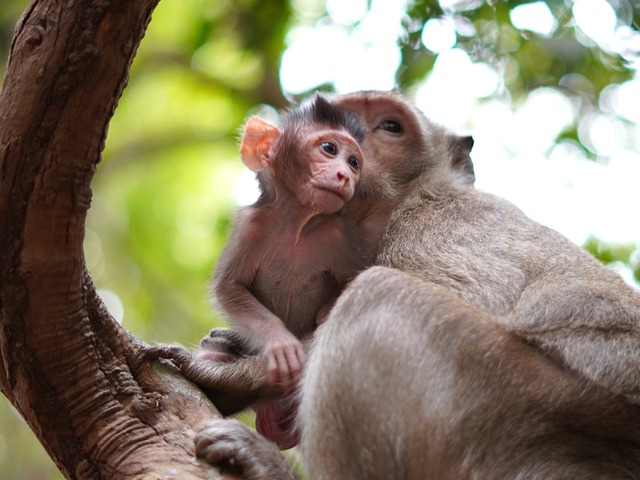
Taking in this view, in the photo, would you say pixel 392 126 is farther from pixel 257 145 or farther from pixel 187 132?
pixel 187 132

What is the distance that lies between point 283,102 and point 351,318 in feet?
21.1

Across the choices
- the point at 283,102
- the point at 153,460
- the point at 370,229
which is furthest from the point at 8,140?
the point at 283,102

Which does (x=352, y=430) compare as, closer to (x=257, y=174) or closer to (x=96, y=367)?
(x=96, y=367)

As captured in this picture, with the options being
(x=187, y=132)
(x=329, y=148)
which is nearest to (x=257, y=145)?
(x=329, y=148)

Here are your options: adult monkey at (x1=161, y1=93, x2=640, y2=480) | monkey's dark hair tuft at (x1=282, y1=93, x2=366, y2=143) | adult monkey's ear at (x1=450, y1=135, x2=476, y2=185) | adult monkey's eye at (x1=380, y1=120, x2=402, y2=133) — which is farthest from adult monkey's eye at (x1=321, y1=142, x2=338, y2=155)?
adult monkey at (x1=161, y1=93, x2=640, y2=480)

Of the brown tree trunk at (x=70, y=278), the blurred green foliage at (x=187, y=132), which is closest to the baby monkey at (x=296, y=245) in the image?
the brown tree trunk at (x=70, y=278)

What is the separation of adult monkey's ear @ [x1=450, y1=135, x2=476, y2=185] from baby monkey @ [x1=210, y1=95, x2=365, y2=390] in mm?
1079

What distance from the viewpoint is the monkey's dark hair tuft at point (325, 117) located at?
607 centimetres

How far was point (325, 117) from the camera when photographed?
6.06m

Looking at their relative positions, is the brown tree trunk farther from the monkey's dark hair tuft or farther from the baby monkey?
the monkey's dark hair tuft

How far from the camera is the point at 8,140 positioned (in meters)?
4.12

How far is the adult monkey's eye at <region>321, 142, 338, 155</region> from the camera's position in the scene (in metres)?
5.78

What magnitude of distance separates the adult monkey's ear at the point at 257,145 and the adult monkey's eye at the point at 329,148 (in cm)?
48

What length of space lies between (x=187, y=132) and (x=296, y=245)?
8.47 meters
